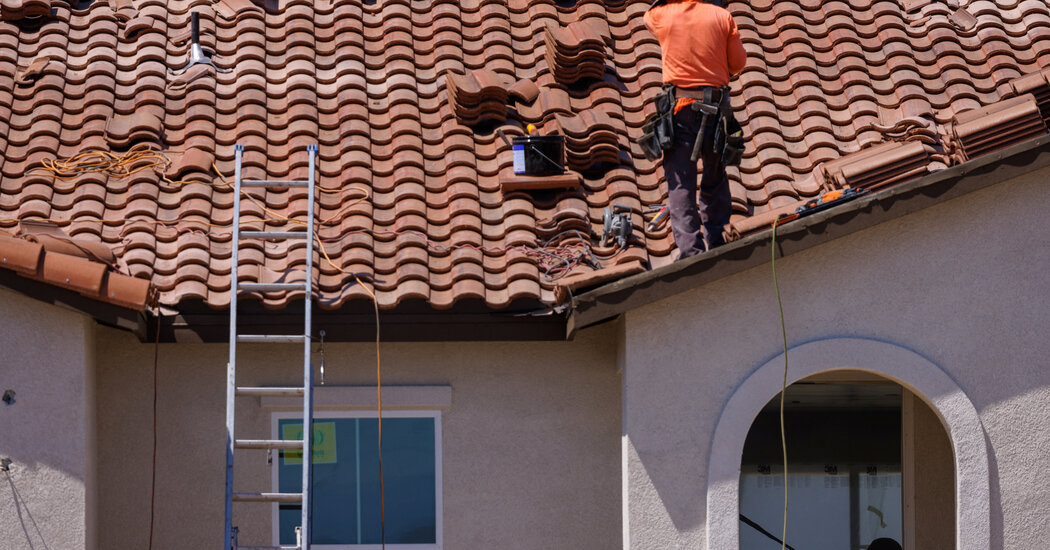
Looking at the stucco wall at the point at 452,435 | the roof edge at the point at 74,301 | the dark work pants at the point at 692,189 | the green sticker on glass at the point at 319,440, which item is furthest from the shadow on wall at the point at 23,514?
the dark work pants at the point at 692,189

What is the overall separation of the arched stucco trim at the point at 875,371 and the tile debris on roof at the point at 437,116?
109cm

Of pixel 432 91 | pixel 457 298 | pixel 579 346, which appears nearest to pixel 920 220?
pixel 579 346

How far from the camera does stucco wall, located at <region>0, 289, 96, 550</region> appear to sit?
916 cm

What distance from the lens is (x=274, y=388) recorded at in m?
9.45

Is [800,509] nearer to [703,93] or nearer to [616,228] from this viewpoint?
[616,228]

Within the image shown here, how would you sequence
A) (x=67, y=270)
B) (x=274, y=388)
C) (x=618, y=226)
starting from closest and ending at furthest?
(x=67, y=270), (x=274, y=388), (x=618, y=226)

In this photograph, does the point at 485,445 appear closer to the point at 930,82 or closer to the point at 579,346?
the point at 579,346

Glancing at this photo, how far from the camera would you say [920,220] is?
9.62 m

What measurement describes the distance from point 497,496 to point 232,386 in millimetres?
2202

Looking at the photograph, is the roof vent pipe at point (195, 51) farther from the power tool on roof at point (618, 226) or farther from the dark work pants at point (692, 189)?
the dark work pants at point (692, 189)

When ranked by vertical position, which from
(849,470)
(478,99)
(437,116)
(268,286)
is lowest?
(849,470)

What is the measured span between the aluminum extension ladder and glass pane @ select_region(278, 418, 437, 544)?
444 mm

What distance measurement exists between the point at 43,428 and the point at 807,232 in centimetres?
539

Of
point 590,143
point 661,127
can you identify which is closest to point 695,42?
point 661,127
